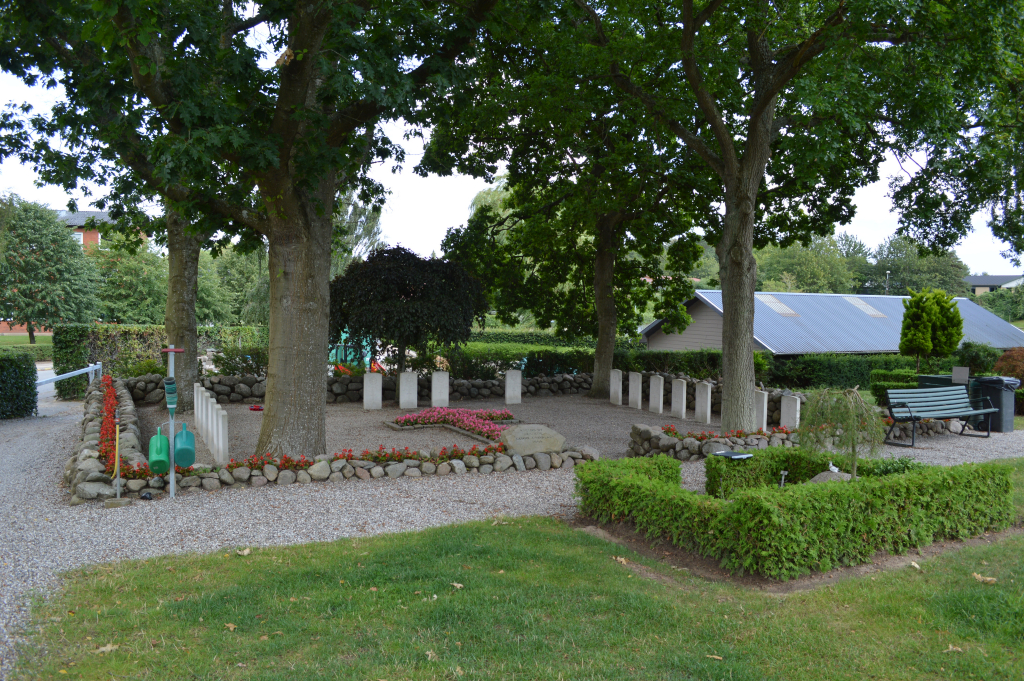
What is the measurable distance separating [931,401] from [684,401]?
17.0 ft

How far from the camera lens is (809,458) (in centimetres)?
753

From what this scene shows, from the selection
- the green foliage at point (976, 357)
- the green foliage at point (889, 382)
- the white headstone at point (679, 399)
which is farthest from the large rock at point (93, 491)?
the green foliage at point (976, 357)

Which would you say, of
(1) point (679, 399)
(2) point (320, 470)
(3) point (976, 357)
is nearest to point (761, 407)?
(1) point (679, 399)

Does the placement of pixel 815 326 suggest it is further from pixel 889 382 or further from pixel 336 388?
pixel 336 388

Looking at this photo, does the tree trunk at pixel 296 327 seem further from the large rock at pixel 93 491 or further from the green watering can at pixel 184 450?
the large rock at pixel 93 491

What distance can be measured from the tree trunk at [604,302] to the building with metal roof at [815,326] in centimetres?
756

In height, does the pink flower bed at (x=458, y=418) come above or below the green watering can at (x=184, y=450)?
below

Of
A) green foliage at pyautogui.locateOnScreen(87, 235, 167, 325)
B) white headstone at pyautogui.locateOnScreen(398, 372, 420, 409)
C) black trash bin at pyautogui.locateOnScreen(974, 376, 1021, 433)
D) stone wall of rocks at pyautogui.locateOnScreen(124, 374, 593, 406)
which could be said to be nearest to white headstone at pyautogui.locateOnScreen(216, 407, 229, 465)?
stone wall of rocks at pyautogui.locateOnScreen(124, 374, 593, 406)

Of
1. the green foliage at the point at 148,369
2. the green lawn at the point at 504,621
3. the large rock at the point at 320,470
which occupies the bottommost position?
the green lawn at the point at 504,621

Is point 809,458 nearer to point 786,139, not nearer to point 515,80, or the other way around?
point 786,139

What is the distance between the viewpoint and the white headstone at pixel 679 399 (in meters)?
16.0

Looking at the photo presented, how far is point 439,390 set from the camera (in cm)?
1645

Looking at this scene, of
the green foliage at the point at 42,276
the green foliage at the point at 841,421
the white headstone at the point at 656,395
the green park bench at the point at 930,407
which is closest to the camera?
the green foliage at the point at 841,421

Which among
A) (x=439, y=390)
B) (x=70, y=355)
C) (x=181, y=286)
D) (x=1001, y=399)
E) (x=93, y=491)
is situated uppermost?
→ (x=181, y=286)
